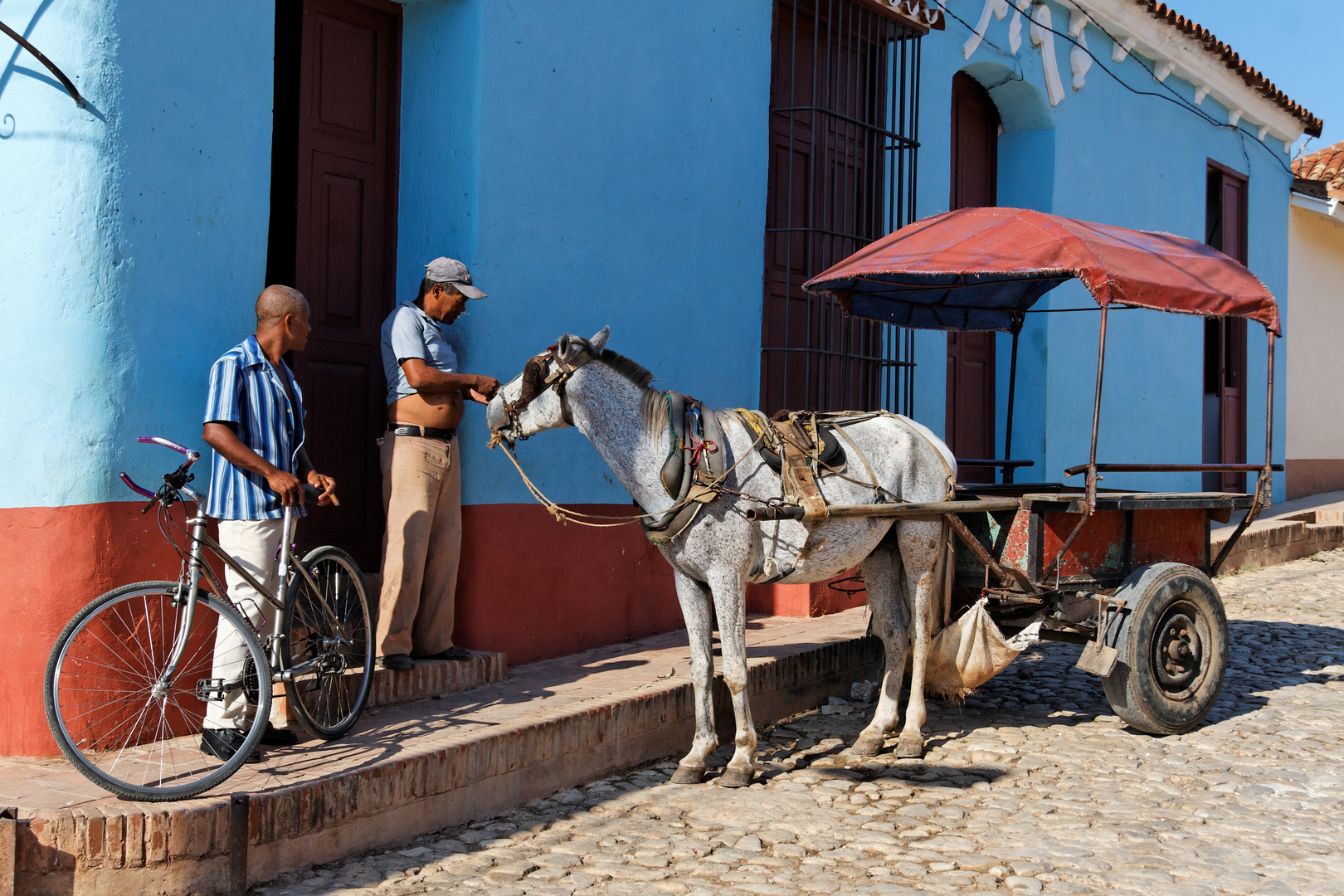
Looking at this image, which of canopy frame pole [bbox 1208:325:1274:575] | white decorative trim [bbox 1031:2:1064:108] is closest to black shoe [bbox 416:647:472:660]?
canopy frame pole [bbox 1208:325:1274:575]

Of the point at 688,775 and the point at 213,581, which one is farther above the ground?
the point at 213,581

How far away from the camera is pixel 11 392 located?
4.09m

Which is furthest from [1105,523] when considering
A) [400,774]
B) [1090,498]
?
[400,774]

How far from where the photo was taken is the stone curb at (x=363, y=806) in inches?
129

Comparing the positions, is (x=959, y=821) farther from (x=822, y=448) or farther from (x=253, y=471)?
(x=253, y=471)

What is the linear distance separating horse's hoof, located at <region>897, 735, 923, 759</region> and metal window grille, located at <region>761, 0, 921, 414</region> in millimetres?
2803

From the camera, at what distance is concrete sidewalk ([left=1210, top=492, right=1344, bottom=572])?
11125 mm

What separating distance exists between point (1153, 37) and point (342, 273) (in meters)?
9.19

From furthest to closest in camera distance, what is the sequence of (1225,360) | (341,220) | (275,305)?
1. (1225,360)
2. (341,220)
3. (275,305)

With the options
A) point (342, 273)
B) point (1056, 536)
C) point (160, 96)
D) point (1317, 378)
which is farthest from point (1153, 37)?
point (160, 96)

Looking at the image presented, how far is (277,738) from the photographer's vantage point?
4.22m

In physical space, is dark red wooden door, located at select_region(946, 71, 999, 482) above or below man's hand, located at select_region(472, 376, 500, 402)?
above

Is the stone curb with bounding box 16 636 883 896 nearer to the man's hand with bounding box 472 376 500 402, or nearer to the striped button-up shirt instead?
the striped button-up shirt

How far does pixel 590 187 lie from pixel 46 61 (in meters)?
2.80
